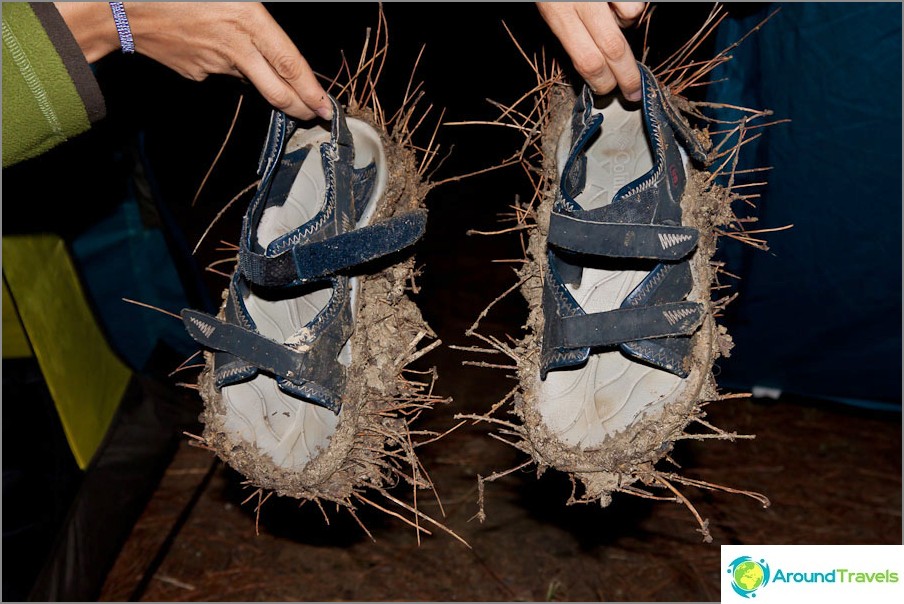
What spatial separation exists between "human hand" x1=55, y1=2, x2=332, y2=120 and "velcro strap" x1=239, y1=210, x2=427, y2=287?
6.8 inches

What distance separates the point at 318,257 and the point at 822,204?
130 centimetres

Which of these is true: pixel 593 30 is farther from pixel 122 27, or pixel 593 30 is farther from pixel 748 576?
pixel 748 576

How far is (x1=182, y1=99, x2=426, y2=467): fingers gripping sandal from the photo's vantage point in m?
0.96

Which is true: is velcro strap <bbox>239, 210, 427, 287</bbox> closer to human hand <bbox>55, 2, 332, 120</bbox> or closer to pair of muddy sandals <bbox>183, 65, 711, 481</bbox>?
pair of muddy sandals <bbox>183, 65, 711, 481</bbox>

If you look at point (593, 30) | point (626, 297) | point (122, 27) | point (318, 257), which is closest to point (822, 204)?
point (626, 297)

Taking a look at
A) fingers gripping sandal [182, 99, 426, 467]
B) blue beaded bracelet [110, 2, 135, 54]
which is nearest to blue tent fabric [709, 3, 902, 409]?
fingers gripping sandal [182, 99, 426, 467]

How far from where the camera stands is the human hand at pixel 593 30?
0.86 metres

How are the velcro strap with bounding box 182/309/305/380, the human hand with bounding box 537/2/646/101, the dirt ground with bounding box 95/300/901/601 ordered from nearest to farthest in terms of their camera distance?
the human hand with bounding box 537/2/646/101 < the velcro strap with bounding box 182/309/305/380 < the dirt ground with bounding box 95/300/901/601

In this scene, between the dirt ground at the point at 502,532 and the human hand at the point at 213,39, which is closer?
the human hand at the point at 213,39

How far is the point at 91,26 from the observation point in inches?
35.9

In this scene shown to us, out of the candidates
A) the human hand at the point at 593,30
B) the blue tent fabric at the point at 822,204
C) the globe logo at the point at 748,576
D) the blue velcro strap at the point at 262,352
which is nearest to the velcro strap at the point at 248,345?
the blue velcro strap at the point at 262,352

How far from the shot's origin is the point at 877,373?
2.10 meters

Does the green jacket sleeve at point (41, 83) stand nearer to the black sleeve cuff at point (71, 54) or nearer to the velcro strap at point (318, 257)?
the black sleeve cuff at point (71, 54)

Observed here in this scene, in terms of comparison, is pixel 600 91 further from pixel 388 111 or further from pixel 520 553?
pixel 520 553
